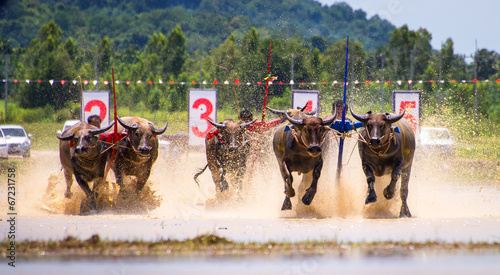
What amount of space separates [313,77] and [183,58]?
1692cm

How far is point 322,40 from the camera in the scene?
125ft

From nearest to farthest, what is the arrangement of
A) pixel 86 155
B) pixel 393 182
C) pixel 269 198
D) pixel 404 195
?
pixel 393 182
pixel 404 195
pixel 86 155
pixel 269 198

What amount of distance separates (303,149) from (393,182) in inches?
63.7

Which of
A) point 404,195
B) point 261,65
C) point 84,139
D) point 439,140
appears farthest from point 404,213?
point 261,65

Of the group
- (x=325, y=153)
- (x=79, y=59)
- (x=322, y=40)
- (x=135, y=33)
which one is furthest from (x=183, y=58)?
(x=135, y=33)

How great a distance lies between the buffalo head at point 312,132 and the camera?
38.5 feet

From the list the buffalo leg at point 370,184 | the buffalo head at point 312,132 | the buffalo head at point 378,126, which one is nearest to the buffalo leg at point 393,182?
the buffalo leg at point 370,184

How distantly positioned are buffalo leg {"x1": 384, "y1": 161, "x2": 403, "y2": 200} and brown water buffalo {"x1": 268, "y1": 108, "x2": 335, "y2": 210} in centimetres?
119

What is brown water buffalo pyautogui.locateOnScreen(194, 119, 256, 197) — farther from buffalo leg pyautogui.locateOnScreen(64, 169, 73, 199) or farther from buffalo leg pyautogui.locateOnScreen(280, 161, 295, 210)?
buffalo leg pyautogui.locateOnScreen(64, 169, 73, 199)

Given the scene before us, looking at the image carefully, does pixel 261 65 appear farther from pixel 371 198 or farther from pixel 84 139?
pixel 371 198

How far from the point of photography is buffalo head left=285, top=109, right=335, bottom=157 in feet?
38.5

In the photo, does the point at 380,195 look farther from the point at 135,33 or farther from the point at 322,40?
the point at 135,33

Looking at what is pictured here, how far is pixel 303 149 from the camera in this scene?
40.5 feet

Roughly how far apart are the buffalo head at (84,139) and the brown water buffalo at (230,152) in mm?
2702
